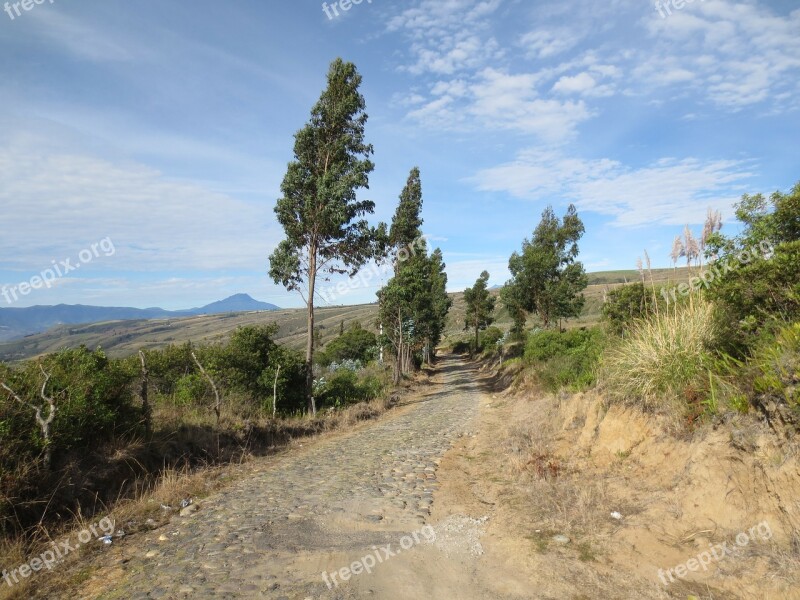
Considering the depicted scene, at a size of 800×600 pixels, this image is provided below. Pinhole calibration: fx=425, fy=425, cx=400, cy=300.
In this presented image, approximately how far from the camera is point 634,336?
796 centimetres

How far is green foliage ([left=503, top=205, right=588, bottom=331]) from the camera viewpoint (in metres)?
31.5

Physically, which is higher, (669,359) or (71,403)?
(669,359)

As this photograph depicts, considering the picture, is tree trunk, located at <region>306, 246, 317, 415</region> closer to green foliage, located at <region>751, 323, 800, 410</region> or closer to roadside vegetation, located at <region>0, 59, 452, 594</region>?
roadside vegetation, located at <region>0, 59, 452, 594</region>

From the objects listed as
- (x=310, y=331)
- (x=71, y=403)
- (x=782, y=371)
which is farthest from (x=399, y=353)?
(x=782, y=371)

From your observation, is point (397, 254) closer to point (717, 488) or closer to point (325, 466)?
point (325, 466)

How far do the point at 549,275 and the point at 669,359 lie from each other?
27.2m

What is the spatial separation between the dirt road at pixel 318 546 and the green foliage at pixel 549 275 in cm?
2594

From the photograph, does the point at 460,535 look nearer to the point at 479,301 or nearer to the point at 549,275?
the point at 549,275

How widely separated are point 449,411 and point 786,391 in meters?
12.9

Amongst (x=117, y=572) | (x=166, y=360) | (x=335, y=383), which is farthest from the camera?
(x=335, y=383)

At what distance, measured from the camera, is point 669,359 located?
256 inches

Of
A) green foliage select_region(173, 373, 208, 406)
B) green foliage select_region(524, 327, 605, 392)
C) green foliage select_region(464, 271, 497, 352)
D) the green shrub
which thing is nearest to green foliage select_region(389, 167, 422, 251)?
green foliage select_region(524, 327, 605, 392)

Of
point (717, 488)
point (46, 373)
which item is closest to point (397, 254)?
point (46, 373)

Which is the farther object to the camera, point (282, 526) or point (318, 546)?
point (282, 526)
